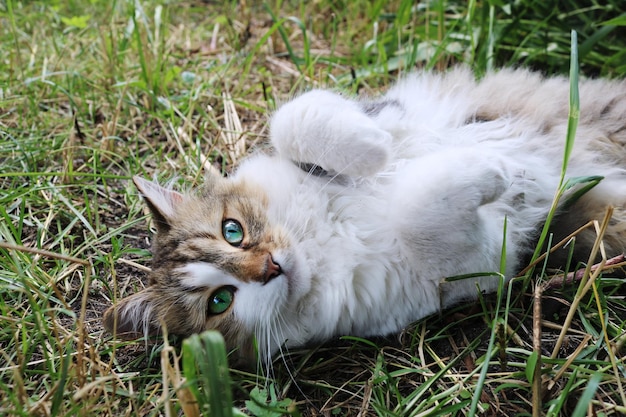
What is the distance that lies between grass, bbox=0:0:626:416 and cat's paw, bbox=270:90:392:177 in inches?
24.8

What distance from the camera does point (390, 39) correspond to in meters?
3.51

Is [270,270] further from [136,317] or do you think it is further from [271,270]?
[136,317]

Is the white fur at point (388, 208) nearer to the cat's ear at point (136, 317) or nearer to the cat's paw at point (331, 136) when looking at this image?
the cat's paw at point (331, 136)

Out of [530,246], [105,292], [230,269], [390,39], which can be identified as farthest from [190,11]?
[530,246]

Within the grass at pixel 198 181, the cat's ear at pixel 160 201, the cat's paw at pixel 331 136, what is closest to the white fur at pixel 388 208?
the cat's paw at pixel 331 136

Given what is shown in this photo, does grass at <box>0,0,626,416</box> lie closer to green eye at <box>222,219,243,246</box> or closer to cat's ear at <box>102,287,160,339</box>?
cat's ear at <box>102,287,160,339</box>

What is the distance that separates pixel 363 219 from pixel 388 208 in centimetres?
11

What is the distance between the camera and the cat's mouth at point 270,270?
5.95 ft

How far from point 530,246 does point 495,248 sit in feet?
0.83

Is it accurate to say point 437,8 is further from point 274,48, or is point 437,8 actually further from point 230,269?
point 230,269

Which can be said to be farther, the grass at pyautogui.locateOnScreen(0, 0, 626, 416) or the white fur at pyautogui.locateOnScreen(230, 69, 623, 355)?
the white fur at pyautogui.locateOnScreen(230, 69, 623, 355)

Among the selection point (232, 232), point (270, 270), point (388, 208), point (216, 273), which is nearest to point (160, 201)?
point (232, 232)

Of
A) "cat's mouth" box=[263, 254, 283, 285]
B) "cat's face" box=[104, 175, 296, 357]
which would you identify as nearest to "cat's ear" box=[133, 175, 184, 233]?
"cat's face" box=[104, 175, 296, 357]

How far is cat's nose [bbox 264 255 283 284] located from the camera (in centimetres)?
181
